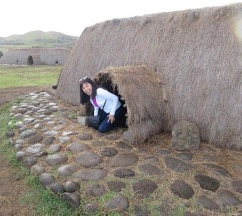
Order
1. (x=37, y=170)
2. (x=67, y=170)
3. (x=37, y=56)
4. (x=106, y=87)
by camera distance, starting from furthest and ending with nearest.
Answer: (x=37, y=56)
(x=106, y=87)
(x=37, y=170)
(x=67, y=170)

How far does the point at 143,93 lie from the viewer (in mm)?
5812

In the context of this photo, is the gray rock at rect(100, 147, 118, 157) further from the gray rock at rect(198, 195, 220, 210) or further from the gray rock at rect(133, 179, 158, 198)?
the gray rock at rect(198, 195, 220, 210)

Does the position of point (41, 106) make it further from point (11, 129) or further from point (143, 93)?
point (143, 93)

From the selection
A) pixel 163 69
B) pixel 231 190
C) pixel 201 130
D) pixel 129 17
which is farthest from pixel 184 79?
pixel 129 17

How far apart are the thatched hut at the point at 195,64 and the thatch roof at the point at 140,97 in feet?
0.09

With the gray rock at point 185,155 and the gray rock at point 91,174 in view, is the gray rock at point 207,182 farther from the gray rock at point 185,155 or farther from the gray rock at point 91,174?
the gray rock at point 91,174

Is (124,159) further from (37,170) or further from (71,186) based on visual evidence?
(37,170)

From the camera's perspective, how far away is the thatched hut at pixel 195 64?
5328 millimetres

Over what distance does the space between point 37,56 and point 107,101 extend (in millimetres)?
24054

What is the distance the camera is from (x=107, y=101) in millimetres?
6152

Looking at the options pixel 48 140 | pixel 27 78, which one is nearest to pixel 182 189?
pixel 48 140

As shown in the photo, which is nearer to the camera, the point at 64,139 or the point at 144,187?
the point at 144,187

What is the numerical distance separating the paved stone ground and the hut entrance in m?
0.31

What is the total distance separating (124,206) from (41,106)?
5.83 metres
